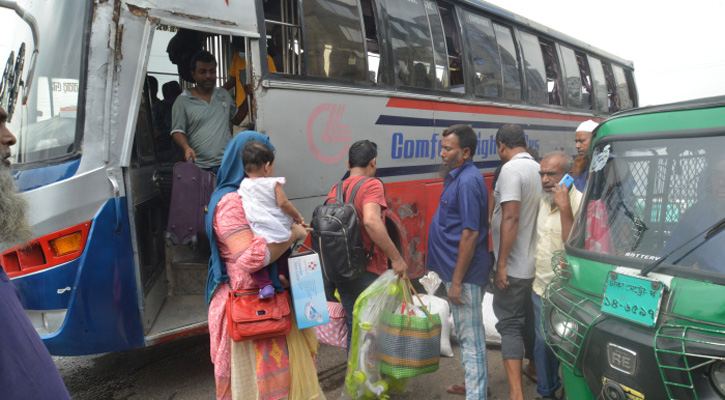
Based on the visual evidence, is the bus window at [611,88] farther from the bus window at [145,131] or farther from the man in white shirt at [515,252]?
the bus window at [145,131]

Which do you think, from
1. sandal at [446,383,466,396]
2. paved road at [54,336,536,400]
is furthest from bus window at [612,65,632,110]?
sandal at [446,383,466,396]

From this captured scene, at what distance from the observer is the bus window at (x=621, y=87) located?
1096 centimetres

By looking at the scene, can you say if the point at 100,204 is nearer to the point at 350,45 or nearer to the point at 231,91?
the point at 231,91

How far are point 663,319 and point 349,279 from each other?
1810 mm

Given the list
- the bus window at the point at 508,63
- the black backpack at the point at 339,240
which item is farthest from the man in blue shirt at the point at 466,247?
the bus window at the point at 508,63

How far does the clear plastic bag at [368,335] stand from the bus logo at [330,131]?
160 centimetres

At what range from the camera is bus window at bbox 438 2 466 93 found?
6.05 m

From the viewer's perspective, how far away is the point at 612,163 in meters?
2.43

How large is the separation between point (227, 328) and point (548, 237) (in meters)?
2.12

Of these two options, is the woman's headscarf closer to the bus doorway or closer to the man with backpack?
the man with backpack

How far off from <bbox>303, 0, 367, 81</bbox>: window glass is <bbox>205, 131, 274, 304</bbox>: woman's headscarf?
A: 171 cm

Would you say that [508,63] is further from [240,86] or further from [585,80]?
[240,86]

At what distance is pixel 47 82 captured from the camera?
3.38 m

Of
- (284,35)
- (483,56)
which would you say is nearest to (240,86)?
(284,35)
